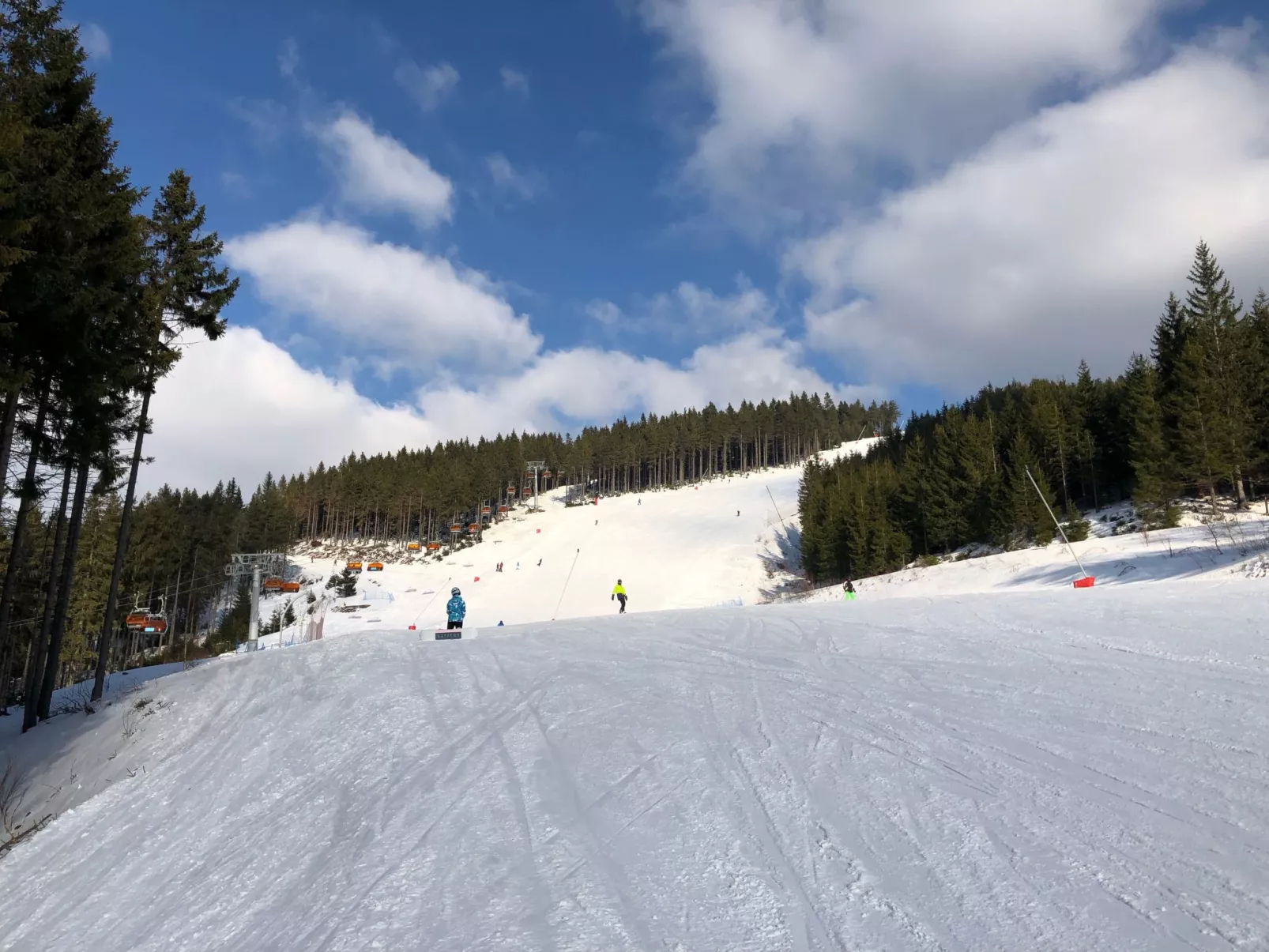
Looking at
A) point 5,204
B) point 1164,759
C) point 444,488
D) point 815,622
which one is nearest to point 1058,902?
point 1164,759

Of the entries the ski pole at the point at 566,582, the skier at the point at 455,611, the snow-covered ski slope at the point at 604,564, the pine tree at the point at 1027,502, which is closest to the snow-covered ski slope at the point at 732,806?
the skier at the point at 455,611

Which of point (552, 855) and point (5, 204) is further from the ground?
point (5, 204)

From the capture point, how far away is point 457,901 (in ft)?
15.4

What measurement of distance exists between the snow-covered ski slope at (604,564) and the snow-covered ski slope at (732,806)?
3060 cm

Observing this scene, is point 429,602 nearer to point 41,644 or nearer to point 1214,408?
point 41,644

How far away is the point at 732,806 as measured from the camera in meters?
5.53

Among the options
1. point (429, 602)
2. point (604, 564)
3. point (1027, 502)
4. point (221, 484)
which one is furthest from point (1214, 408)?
point (221, 484)

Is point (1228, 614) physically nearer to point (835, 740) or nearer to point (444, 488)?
point (835, 740)

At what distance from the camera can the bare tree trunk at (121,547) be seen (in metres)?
14.9

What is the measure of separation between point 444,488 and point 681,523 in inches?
1343

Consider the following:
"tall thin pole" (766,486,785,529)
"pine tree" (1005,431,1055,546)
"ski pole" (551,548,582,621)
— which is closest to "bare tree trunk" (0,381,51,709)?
"ski pole" (551,548,582,621)

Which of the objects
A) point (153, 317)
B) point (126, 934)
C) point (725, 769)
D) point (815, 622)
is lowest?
point (126, 934)

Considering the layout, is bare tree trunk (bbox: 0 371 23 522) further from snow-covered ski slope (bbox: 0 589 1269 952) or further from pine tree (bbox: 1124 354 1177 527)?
pine tree (bbox: 1124 354 1177 527)

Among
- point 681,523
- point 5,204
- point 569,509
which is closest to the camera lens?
point 5,204
